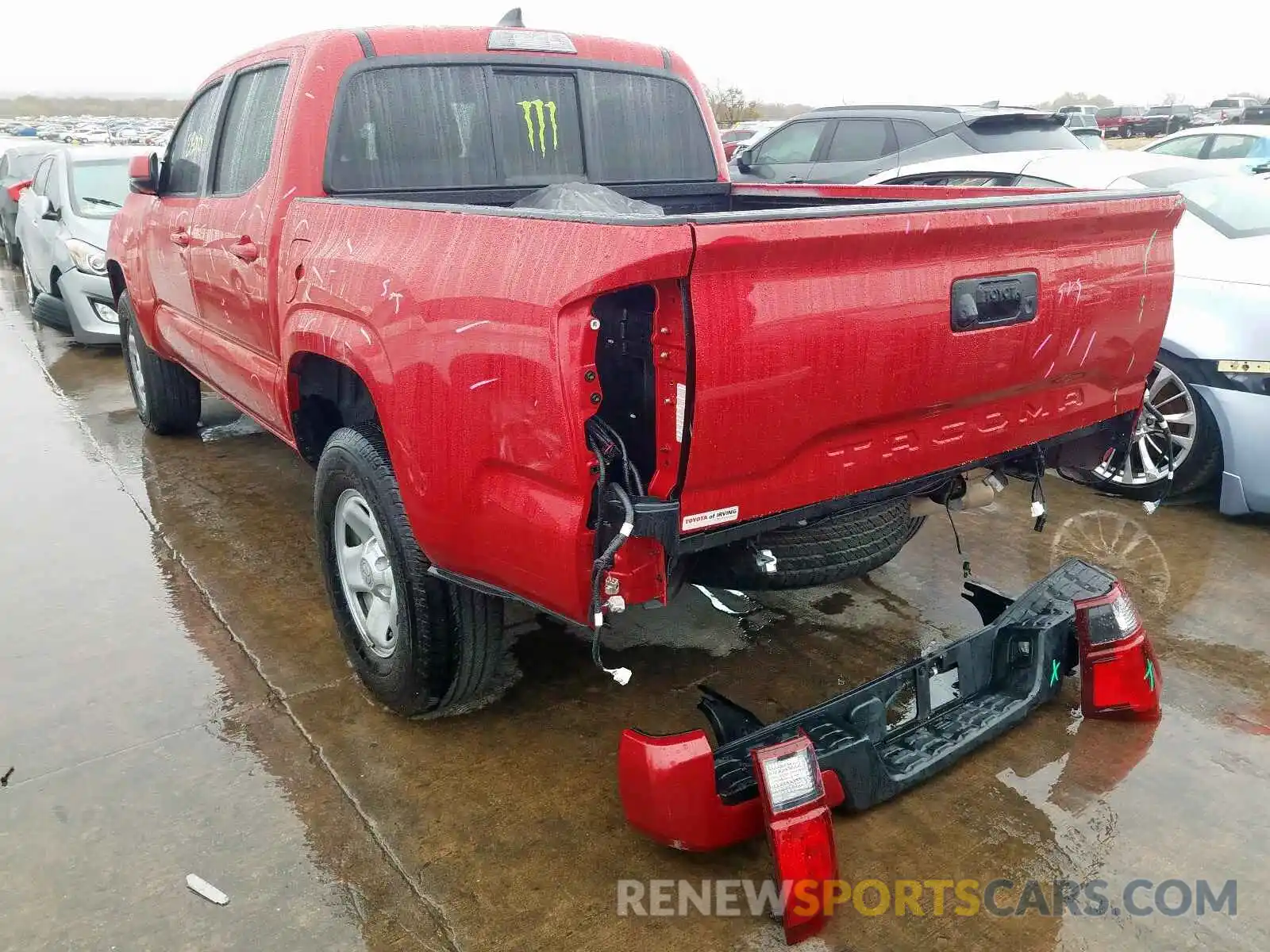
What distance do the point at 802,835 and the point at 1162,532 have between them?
3.10 meters

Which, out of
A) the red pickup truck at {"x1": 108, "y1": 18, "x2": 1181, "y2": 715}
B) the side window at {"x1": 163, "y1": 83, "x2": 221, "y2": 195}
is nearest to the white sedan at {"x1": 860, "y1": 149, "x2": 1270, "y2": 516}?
the red pickup truck at {"x1": 108, "y1": 18, "x2": 1181, "y2": 715}

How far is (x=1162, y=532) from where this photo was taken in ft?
14.6

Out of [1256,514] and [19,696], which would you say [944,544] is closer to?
[1256,514]

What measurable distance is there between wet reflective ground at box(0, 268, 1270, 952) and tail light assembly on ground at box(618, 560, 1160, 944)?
0.16 metres

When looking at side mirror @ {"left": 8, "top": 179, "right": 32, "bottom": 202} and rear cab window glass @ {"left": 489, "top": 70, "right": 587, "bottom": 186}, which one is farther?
side mirror @ {"left": 8, "top": 179, "right": 32, "bottom": 202}

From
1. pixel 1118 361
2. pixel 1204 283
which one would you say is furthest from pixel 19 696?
pixel 1204 283

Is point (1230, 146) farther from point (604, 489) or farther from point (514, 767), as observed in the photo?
point (604, 489)

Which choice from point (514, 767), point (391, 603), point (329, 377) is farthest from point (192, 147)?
point (514, 767)

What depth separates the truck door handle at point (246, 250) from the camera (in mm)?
3455

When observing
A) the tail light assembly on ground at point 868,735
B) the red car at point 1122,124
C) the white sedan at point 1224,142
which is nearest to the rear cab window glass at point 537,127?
the tail light assembly on ground at point 868,735

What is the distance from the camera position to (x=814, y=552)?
2.65 m

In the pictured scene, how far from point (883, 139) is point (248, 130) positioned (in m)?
6.89

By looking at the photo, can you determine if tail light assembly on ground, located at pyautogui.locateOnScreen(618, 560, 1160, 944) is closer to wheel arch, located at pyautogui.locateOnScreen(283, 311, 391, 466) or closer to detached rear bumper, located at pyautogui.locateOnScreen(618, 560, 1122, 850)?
detached rear bumper, located at pyautogui.locateOnScreen(618, 560, 1122, 850)

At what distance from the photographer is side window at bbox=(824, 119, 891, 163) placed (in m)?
9.29
